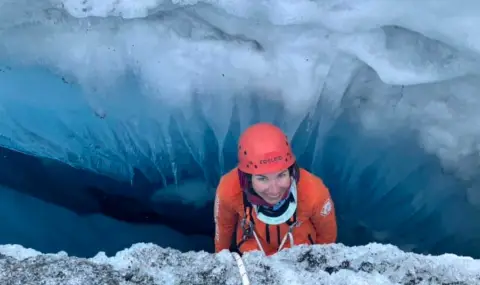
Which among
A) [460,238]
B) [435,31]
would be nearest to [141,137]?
[435,31]

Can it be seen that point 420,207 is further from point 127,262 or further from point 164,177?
point 127,262

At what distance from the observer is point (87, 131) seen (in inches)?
103

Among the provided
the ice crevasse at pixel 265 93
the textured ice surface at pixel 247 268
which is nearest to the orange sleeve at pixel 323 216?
the ice crevasse at pixel 265 93

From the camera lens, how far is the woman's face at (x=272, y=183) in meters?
2.17

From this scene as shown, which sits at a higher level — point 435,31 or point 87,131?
point 435,31

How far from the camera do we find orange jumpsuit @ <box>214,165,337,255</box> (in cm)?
233

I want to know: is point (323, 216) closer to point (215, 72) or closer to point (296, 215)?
point (296, 215)

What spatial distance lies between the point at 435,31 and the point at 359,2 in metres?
0.25

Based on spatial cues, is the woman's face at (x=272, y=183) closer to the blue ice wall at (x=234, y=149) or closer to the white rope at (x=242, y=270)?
the blue ice wall at (x=234, y=149)

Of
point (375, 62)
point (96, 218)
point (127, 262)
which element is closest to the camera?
point (127, 262)

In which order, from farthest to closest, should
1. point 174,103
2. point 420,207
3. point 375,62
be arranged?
point 420,207 → point 174,103 → point 375,62

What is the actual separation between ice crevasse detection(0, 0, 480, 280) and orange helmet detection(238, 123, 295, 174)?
245 millimetres

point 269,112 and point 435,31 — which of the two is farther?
point 269,112

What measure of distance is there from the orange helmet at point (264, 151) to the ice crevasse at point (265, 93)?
0.25 m
